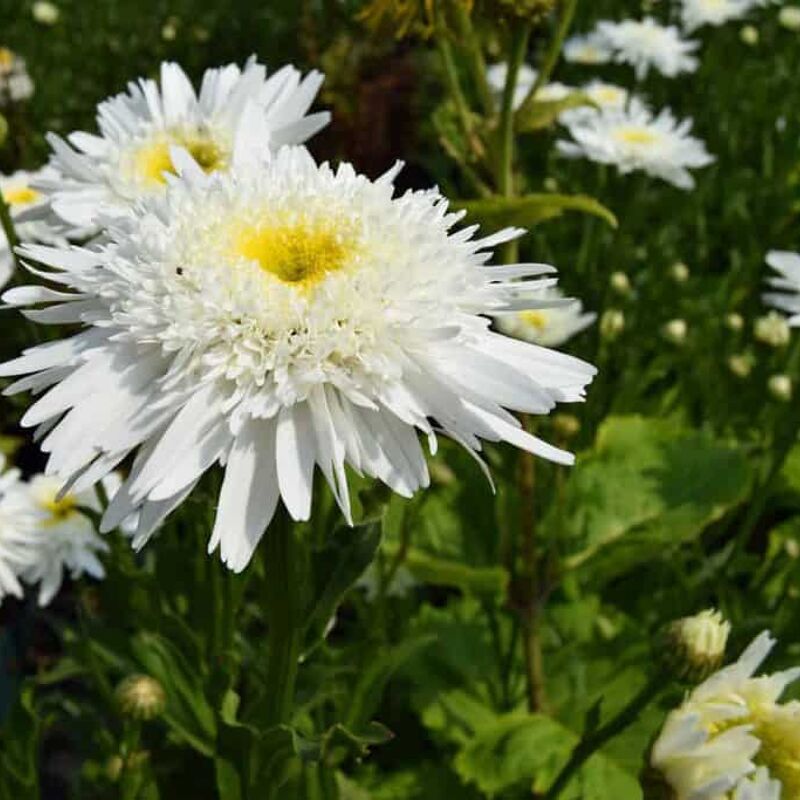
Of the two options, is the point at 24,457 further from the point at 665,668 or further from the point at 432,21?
the point at 665,668

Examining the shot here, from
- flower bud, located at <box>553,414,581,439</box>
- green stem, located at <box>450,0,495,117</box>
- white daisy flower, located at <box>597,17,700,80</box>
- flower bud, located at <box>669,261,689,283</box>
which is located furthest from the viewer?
white daisy flower, located at <box>597,17,700,80</box>

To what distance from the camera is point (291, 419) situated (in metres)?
0.77

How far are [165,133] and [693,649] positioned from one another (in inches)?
31.7

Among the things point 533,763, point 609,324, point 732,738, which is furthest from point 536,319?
point 732,738

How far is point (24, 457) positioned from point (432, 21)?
1.68 metres

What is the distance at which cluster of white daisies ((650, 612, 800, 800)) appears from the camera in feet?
2.61

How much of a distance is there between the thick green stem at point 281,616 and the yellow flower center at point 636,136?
5.17 feet

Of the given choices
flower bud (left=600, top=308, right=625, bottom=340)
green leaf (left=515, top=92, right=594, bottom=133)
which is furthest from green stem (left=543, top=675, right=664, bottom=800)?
flower bud (left=600, top=308, right=625, bottom=340)

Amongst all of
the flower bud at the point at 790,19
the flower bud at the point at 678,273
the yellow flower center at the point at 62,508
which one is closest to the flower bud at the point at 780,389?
the flower bud at the point at 678,273

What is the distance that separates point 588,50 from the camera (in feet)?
11.4

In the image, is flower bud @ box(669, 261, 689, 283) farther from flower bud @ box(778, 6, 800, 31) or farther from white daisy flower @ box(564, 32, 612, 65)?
flower bud @ box(778, 6, 800, 31)

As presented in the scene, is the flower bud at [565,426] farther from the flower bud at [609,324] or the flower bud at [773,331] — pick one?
the flower bud at [773,331]

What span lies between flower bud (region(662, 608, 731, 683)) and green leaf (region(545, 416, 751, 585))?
30.1 inches

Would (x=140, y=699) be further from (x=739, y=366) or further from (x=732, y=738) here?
(x=739, y=366)
